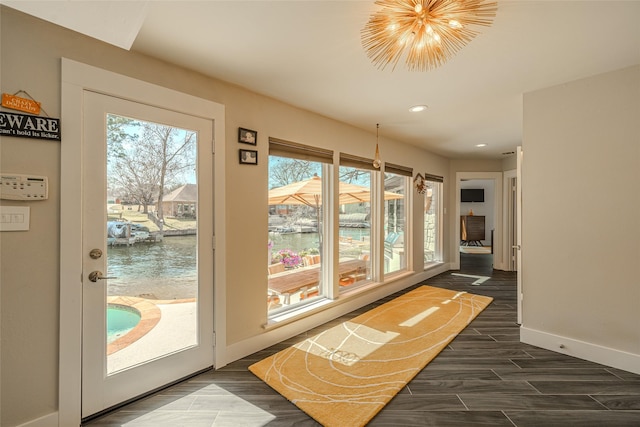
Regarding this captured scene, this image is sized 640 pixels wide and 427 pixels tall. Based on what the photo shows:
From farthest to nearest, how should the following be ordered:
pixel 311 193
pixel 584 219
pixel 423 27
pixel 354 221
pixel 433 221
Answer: pixel 433 221
pixel 354 221
pixel 311 193
pixel 584 219
pixel 423 27

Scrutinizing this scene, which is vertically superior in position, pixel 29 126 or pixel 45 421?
pixel 29 126

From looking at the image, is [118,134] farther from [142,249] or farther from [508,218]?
[508,218]

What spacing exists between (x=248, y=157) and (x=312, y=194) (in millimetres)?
1019

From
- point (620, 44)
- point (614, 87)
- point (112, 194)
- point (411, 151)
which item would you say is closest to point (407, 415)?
point (112, 194)

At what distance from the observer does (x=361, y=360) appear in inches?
96.6

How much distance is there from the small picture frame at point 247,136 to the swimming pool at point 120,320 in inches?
60.7

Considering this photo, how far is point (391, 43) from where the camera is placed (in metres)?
1.77

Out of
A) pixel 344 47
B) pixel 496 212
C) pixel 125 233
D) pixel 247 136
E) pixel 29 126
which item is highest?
pixel 344 47

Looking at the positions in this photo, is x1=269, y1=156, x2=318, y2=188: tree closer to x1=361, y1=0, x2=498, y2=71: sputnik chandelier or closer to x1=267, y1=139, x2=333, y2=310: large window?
x1=267, y1=139, x2=333, y2=310: large window

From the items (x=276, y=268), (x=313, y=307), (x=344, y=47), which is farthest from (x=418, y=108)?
(x=313, y=307)

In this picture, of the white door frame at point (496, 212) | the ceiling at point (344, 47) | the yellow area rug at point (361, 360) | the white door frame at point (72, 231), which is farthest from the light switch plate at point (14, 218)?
the white door frame at point (496, 212)

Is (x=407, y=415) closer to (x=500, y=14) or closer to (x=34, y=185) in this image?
(x=500, y=14)

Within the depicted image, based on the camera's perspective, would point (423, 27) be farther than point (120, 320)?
No

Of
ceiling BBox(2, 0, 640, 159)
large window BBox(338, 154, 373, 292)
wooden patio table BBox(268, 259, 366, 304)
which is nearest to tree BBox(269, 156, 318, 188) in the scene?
large window BBox(338, 154, 373, 292)
